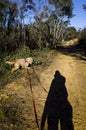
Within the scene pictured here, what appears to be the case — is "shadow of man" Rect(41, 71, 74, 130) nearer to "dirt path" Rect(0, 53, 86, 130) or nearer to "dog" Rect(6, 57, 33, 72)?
"dirt path" Rect(0, 53, 86, 130)

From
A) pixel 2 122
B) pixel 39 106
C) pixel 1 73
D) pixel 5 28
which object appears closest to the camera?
pixel 2 122

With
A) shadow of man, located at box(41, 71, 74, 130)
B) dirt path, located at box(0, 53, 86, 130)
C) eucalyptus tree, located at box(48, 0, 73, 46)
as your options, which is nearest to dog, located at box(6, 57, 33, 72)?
dirt path, located at box(0, 53, 86, 130)

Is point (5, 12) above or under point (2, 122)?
above

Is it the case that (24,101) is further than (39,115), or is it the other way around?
(24,101)

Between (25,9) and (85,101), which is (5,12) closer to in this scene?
(25,9)

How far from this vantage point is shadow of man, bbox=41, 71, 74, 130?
21.0ft

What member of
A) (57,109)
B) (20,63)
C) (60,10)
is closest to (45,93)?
(57,109)

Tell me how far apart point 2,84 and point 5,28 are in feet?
58.4

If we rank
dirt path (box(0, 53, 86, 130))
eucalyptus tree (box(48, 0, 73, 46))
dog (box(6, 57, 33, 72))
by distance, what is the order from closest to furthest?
dirt path (box(0, 53, 86, 130))
dog (box(6, 57, 33, 72))
eucalyptus tree (box(48, 0, 73, 46))

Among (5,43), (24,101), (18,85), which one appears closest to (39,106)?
(24,101)

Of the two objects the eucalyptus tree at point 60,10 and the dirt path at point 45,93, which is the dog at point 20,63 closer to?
the dirt path at point 45,93

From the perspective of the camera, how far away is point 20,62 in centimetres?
1328

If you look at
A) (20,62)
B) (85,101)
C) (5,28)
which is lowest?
(85,101)

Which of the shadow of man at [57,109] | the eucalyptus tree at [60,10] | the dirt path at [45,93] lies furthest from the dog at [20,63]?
the eucalyptus tree at [60,10]
